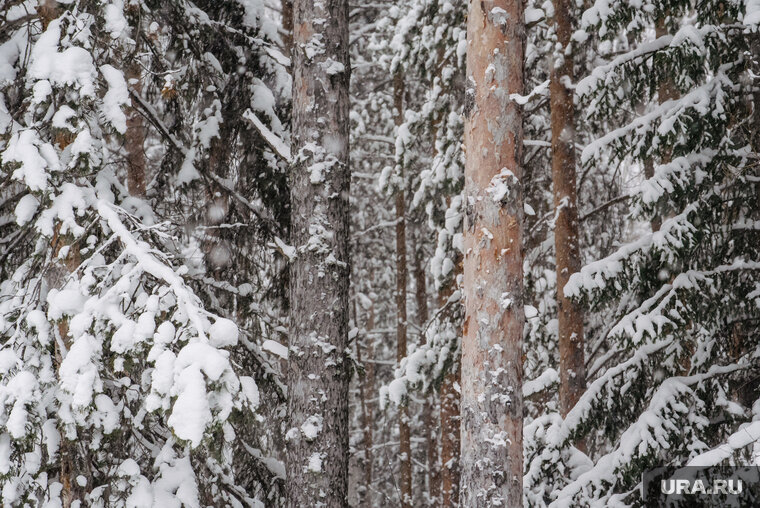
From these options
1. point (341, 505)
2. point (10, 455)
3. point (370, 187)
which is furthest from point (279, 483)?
point (370, 187)

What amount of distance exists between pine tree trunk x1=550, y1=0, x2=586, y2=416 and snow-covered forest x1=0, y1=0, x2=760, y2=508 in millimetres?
33

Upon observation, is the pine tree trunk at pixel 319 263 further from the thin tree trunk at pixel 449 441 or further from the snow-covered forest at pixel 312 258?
the thin tree trunk at pixel 449 441

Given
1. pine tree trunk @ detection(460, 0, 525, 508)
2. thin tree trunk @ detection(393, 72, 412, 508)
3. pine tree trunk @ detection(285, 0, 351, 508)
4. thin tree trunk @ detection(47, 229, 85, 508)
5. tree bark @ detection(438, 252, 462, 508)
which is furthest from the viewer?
thin tree trunk @ detection(393, 72, 412, 508)

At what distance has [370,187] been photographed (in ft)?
51.3

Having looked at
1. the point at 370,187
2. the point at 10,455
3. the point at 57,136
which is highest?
the point at 370,187

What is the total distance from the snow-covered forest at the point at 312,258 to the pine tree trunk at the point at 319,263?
2cm

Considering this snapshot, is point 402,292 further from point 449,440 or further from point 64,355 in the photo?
point 64,355

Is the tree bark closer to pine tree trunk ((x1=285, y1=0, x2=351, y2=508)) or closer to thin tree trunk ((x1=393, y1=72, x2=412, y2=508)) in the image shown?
thin tree trunk ((x1=393, y1=72, x2=412, y2=508))

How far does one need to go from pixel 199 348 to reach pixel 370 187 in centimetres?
1237

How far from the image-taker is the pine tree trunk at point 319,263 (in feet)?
15.4

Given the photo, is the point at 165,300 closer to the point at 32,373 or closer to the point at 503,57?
the point at 32,373

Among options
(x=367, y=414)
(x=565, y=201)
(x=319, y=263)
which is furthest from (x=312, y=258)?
(x=367, y=414)

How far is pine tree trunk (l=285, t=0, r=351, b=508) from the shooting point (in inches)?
185

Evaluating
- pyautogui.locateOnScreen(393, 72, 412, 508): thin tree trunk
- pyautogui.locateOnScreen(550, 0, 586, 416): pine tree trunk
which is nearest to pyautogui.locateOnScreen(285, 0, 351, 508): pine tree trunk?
pyautogui.locateOnScreen(550, 0, 586, 416): pine tree trunk
